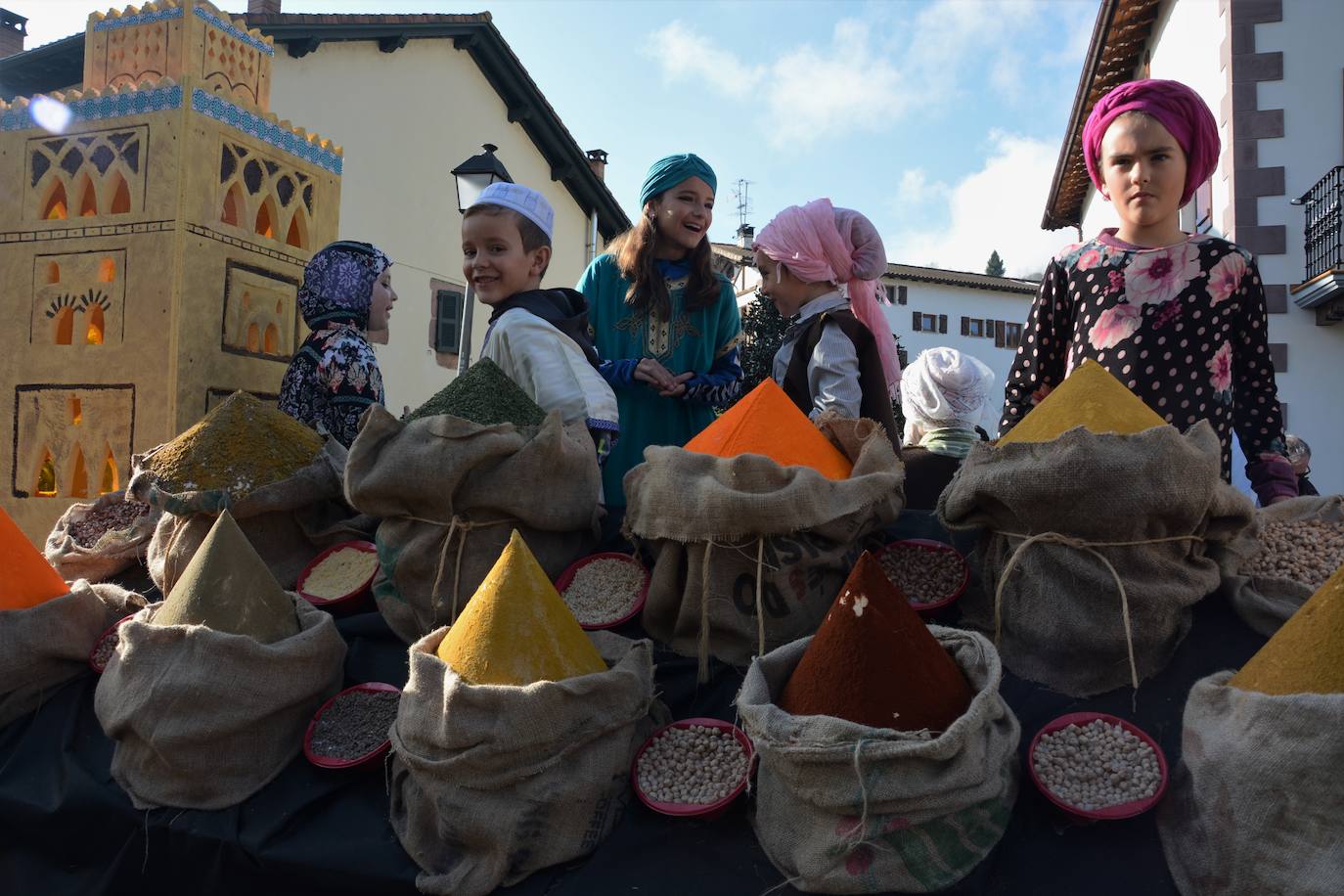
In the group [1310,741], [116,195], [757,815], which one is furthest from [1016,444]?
[116,195]

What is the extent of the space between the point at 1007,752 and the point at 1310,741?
0.31m

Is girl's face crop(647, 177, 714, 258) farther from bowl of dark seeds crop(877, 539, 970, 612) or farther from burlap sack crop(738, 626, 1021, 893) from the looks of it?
burlap sack crop(738, 626, 1021, 893)

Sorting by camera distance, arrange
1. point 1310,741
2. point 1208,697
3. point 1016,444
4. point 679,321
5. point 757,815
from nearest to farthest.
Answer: point 1310,741 → point 1208,697 → point 757,815 → point 1016,444 → point 679,321

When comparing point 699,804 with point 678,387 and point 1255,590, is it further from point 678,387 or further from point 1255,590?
point 678,387

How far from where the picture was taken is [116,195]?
10.8 feet

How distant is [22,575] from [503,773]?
3.87 ft

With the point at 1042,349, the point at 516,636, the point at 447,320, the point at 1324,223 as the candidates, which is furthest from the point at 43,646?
the point at 447,320

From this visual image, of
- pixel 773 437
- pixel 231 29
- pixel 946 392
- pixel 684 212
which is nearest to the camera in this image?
pixel 773 437

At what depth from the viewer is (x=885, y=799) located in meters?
1.06

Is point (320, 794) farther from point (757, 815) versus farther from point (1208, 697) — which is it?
point (1208, 697)

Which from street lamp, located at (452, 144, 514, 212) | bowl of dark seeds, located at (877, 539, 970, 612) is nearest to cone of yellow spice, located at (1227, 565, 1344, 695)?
bowl of dark seeds, located at (877, 539, 970, 612)

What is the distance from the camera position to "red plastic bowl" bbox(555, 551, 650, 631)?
164cm

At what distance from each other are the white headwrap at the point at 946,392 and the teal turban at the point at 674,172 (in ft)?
4.04

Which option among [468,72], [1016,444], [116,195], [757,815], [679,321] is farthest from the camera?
[468,72]
